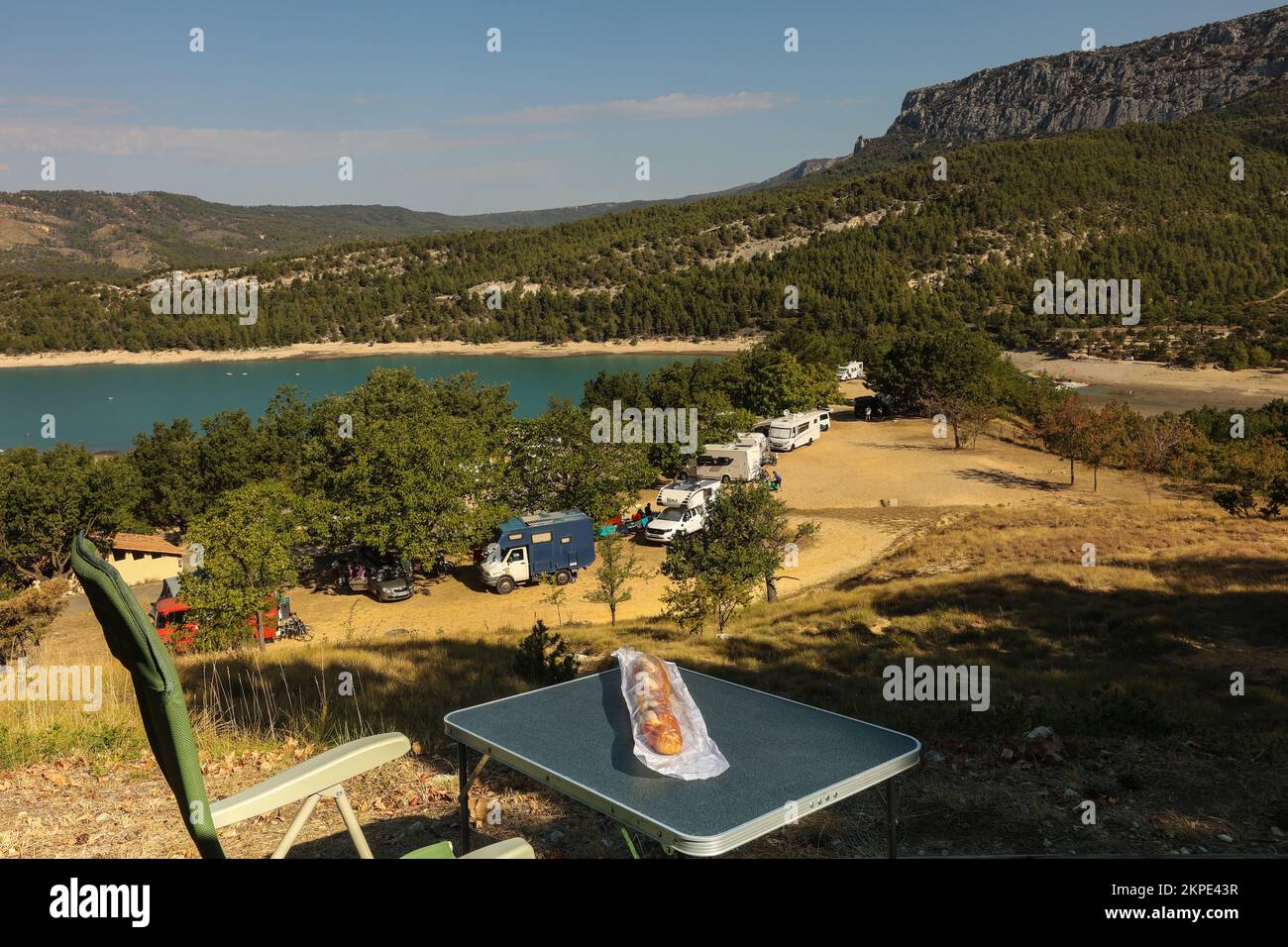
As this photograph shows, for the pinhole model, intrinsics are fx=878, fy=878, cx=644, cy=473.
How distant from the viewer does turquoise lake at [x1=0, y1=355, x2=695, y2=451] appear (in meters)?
76.8

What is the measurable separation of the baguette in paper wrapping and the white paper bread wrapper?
0.02m

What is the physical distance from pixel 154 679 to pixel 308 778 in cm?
89

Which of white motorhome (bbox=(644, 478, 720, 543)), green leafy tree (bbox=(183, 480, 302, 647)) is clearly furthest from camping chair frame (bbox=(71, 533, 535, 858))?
white motorhome (bbox=(644, 478, 720, 543))

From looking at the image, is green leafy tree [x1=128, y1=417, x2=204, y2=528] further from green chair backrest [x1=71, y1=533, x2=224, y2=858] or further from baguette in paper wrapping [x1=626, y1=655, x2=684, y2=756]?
green chair backrest [x1=71, y1=533, x2=224, y2=858]

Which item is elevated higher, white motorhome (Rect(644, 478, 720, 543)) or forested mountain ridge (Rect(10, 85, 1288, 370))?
forested mountain ridge (Rect(10, 85, 1288, 370))

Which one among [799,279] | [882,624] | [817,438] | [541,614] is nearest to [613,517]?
[541,614]

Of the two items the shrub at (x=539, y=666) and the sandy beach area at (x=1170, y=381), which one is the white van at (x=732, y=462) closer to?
the shrub at (x=539, y=666)

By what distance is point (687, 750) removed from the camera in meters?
3.04

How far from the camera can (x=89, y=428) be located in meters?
74.4

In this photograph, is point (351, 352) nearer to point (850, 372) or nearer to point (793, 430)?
point (850, 372)

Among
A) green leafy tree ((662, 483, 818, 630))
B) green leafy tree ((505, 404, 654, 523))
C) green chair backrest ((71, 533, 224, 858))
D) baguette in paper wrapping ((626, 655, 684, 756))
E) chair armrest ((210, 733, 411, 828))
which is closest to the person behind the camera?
green chair backrest ((71, 533, 224, 858))
